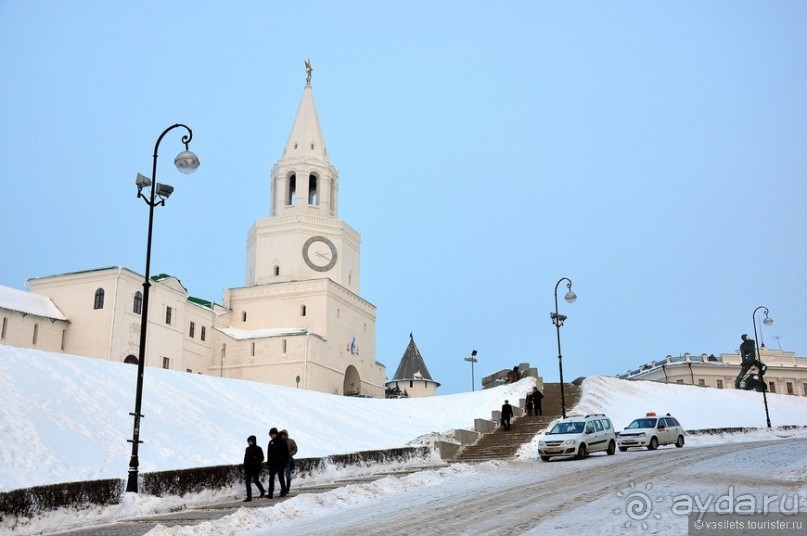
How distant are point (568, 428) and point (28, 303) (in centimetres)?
3718

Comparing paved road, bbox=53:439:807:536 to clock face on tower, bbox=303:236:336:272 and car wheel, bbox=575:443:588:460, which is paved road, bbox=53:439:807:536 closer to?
car wheel, bbox=575:443:588:460

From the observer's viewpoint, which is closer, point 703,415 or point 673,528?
point 673,528

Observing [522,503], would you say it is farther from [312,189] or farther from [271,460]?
[312,189]

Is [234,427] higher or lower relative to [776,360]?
lower

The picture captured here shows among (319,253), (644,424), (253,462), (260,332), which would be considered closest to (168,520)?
(253,462)

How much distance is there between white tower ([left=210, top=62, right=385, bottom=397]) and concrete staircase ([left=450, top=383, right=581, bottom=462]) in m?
23.0

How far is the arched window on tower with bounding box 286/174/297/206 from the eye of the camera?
68.1 metres

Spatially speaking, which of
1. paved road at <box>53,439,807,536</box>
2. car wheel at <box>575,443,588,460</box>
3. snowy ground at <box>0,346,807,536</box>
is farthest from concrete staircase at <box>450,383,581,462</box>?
paved road at <box>53,439,807,536</box>

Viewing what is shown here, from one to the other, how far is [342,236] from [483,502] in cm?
5526

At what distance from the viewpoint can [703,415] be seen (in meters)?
47.4

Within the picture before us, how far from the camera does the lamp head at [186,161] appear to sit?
1695 cm

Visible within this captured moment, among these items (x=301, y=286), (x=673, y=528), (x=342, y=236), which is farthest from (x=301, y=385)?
(x=673, y=528)

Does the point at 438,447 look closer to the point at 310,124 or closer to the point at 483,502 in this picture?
the point at 483,502

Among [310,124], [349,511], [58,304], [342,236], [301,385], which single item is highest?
[310,124]
